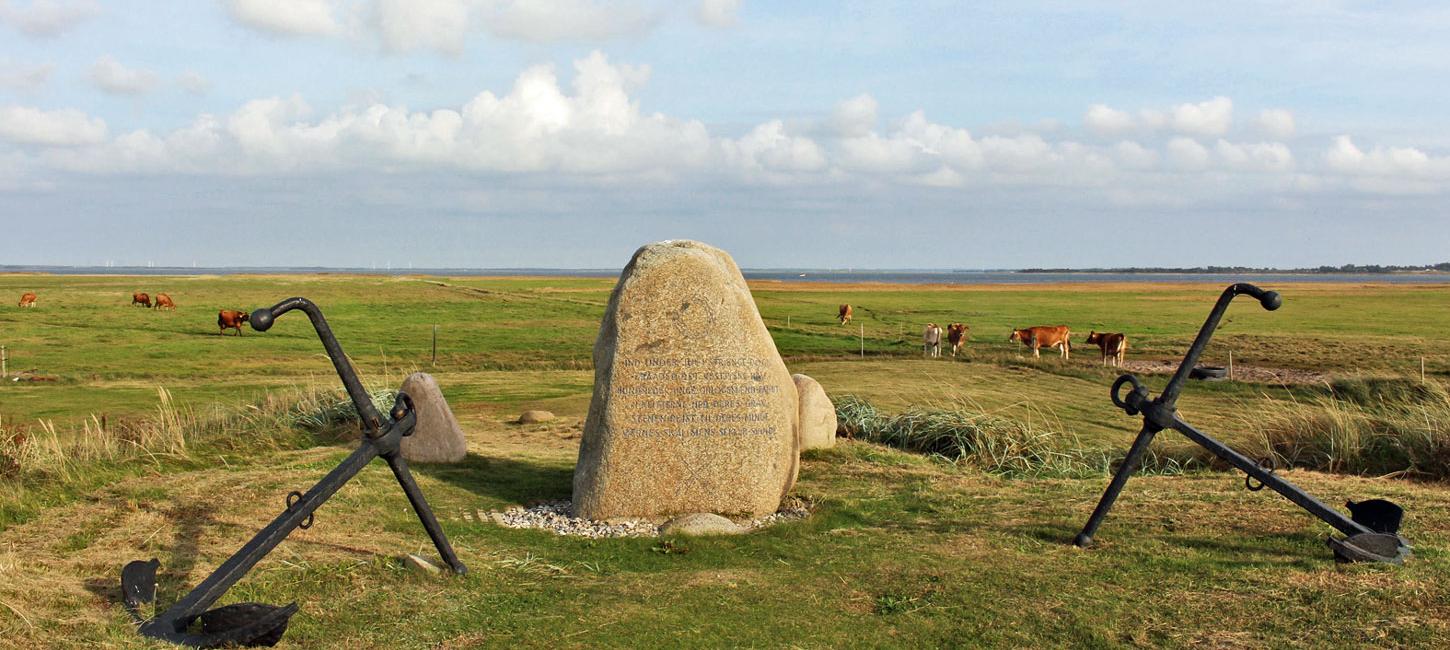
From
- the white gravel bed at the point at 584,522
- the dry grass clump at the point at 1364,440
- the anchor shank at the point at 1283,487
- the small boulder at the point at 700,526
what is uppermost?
the anchor shank at the point at 1283,487

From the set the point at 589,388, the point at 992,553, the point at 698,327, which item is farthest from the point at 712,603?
the point at 589,388

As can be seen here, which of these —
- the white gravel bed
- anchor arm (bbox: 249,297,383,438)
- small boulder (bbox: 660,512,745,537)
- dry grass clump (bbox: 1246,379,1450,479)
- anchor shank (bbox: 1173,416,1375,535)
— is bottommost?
the white gravel bed

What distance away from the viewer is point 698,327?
35.2ft

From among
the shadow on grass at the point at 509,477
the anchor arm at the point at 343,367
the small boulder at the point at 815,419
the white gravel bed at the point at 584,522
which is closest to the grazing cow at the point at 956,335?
the small boulder at the point at 815,419

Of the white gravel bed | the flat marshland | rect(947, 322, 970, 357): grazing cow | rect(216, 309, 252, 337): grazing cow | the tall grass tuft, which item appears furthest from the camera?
rect(216, 309, 252, 337): grazing cow

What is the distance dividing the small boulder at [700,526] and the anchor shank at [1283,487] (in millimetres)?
4236

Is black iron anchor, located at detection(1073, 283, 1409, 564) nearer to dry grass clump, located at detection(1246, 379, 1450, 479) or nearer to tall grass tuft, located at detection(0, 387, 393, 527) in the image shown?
dry grass clump, located at detection(1246, 379, 1450, 479)

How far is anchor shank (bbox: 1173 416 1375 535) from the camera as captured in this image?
7512 mm

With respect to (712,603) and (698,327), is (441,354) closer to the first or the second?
(698,327)

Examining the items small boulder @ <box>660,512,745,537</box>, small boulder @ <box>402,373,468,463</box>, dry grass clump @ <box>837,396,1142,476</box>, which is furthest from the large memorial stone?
dry grass clump @ <box>837,396,1142,476</box>

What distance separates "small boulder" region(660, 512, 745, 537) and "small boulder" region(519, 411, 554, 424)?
7.22 metres

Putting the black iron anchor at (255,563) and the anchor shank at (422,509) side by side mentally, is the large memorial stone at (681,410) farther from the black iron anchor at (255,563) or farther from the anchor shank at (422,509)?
the black iron anchor at (255,563)

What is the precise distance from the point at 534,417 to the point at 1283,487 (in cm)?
1194

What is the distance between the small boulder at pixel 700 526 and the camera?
9875mm
